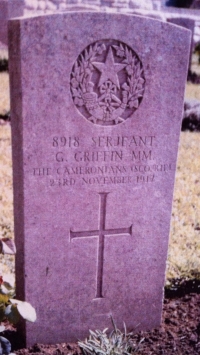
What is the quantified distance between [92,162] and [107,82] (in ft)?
1.45

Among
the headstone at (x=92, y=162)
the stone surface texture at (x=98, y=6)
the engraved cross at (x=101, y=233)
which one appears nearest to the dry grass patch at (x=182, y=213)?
the headstone at (x=92, y=162)

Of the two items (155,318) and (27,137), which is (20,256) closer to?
(27,137)

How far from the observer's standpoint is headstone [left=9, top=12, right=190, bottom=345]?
230 cm

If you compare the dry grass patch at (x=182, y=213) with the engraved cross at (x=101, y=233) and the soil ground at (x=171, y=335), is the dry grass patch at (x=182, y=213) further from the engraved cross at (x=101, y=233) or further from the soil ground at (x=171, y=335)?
the engraved cross at (x=101, y=233)

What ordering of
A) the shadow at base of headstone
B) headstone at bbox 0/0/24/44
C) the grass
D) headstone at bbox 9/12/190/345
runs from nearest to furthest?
headstone at bbox 9/12/190/345 < the shadow at base of headstone < the grass < headstone at bbox 0/0/24/44

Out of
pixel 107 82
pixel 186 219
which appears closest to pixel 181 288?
pixel 186 219

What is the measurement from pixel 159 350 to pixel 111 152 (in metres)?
1.23

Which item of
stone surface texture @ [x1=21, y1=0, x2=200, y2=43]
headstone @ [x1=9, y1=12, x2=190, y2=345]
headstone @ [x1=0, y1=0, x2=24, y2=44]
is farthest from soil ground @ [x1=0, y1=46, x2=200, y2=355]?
stone surface texture @ [x1=21, y1=0, x2=200, y2=43]

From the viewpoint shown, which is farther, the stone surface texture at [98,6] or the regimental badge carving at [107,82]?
the stone surface texture at [98,6]

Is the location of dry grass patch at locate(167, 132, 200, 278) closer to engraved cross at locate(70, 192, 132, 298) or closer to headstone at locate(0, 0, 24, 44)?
engraved cross at locate(70, 192, 132, 298)

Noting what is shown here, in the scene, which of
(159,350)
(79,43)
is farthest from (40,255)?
(79,43)

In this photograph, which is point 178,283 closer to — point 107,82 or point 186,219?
point 186,219

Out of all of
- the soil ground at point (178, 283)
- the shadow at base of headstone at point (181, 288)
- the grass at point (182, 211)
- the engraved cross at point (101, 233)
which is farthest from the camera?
the grass at point (182, 211)

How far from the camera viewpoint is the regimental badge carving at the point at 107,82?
2.35m
